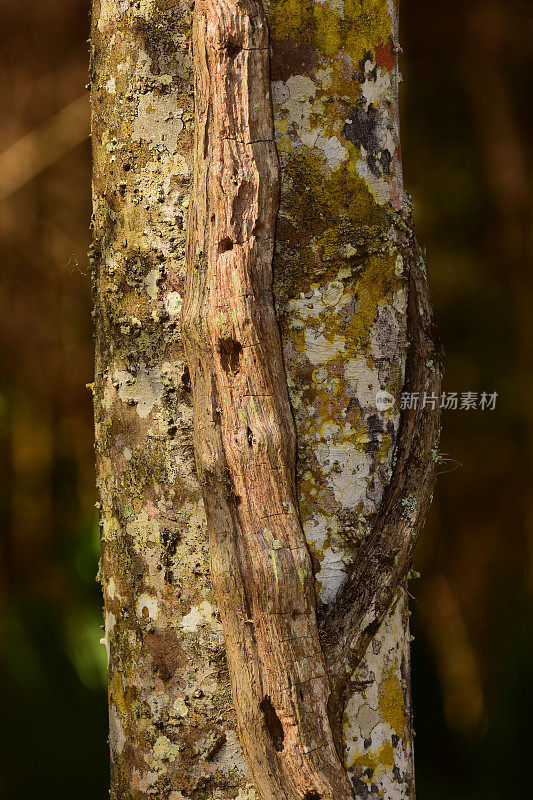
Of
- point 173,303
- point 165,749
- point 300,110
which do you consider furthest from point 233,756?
point 300,110

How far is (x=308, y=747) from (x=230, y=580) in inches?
6.0

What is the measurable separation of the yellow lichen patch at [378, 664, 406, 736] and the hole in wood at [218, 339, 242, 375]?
1.05ft

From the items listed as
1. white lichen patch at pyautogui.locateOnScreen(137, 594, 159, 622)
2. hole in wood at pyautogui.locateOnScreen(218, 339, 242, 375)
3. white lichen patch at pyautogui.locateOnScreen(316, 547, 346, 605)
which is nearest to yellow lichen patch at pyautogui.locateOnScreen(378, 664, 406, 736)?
white lichen patch at pyautogui.locateOnScreen(316, 547, 346, 605)

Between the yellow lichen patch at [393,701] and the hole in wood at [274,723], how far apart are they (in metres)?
0.11

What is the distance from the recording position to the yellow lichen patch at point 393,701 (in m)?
0.77

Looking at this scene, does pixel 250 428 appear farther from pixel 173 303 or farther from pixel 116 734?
pixel 116 734

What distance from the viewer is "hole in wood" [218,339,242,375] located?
2.32ft

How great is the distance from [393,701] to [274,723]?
14cm

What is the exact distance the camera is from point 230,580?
708mm

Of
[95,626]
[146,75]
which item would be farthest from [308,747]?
[95,626]

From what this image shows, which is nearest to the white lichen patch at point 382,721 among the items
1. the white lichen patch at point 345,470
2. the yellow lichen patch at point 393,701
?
the yellow lichen patch at point 393,701

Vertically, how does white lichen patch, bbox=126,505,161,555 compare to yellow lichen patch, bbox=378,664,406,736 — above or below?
above

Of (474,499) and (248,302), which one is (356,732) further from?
(474,499)

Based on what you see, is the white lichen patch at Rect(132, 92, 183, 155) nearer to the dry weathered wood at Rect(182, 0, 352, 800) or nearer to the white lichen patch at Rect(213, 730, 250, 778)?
the dry weathered wood at Rect(182, 0, 352, 800)
